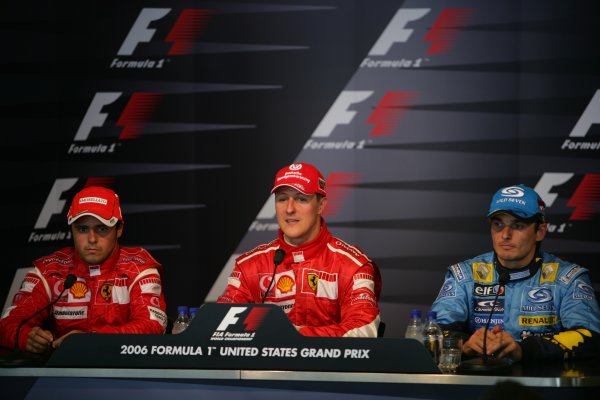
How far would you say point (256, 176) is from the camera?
16.6 feet

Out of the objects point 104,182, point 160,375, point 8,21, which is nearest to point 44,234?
point 104,182

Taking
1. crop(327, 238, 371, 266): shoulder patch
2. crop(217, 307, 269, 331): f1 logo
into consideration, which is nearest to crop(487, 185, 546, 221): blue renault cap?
crop(327, 238, 371, 266): shoulder patch

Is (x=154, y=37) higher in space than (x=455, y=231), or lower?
higher

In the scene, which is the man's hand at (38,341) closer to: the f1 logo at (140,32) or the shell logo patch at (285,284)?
the shell logo patch at (285,284)

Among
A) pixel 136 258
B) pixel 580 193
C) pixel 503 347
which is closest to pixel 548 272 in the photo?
pixel 503 347

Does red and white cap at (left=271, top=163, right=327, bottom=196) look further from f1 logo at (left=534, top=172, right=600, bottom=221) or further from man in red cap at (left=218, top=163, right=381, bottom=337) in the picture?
f1 logo at (left=534, top=172, right=600, bottom=221)

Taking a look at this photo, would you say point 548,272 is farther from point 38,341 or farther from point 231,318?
point 38,341

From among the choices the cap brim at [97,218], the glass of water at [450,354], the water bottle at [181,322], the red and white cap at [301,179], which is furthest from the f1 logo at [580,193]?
the cap brim at [97,218]

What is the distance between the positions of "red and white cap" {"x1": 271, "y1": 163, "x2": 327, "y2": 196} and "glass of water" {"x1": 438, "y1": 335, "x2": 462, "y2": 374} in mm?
930

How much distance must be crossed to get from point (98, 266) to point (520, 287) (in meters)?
1.70

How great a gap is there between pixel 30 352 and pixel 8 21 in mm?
2613

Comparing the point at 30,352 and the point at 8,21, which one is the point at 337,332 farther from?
the point at 8,21

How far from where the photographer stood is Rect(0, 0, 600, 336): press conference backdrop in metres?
4.92

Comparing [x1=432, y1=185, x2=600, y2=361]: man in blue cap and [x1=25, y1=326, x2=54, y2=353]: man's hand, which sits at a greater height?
[x1=432, y1=185, x2=600, y2=361]: man in blue cap
